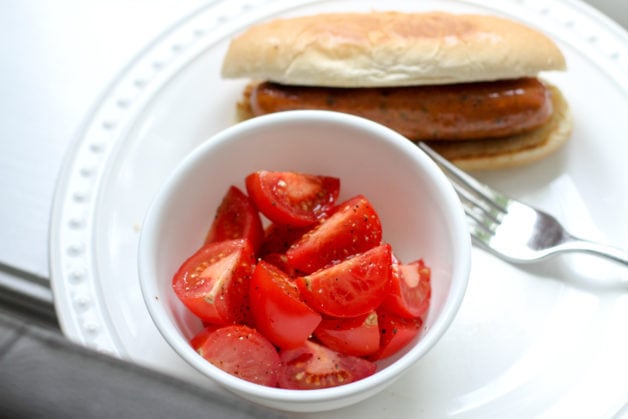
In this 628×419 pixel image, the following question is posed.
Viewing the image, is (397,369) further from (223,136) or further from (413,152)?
(223,136)

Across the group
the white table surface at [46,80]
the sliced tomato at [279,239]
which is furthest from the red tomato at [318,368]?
the white table surface at [46,80]

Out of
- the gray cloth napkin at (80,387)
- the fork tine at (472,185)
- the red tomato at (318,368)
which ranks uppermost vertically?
the gray cloth napkin at (80,387)

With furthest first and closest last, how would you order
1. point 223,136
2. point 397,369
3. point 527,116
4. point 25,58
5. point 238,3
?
1. point 25,58
2. point 238,3
3. point 527,116
4. point 223,136
5. point 397,369

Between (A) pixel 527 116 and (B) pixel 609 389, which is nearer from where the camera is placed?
(B) pixel 609 389

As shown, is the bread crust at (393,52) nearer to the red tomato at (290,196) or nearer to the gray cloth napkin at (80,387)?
the red tomato at (290,196)

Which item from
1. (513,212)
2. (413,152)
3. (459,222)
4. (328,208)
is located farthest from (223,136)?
(513,212)

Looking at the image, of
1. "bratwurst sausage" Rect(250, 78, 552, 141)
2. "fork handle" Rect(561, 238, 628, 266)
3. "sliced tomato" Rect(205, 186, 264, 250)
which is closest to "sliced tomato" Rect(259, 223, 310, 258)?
"sliced tomato" Rect(205, 186, 264, 250)

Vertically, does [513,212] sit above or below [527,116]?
below
